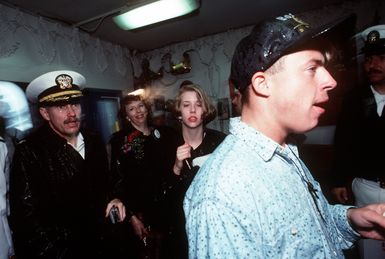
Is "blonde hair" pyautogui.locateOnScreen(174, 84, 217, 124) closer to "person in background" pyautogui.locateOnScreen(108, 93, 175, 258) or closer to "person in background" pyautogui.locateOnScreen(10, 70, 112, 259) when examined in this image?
"person in background" pyautogui.locateOnScreen(108, 93, 175, 258)

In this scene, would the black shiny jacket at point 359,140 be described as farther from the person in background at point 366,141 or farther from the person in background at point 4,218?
the person in background at point 4,218

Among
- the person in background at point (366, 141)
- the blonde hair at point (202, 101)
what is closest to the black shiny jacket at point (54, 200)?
the blonde hair at point (202, 101)

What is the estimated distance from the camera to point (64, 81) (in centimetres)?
287

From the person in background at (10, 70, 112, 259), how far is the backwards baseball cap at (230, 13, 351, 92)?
2165 mm

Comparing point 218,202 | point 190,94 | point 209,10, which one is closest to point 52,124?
point 190,94

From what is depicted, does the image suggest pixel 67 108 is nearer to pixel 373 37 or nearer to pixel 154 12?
pixel 154 12

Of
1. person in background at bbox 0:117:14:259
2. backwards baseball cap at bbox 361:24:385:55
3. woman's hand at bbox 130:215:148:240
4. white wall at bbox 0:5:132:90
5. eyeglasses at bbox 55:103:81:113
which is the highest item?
white wall at bbox 0:5:132:90

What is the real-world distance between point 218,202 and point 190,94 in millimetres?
2438

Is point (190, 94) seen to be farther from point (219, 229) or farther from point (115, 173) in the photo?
point (219, 229)

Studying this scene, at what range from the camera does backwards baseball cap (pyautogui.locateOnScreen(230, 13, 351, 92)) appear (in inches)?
43.0

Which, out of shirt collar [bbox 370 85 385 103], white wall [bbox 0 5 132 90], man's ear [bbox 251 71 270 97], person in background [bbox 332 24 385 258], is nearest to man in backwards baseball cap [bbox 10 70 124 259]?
white wall [bbox 0 5 132 90]

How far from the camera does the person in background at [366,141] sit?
2764 mm

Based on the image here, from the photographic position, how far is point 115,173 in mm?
3418

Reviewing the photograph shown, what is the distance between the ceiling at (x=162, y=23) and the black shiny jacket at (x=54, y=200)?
2.20m
